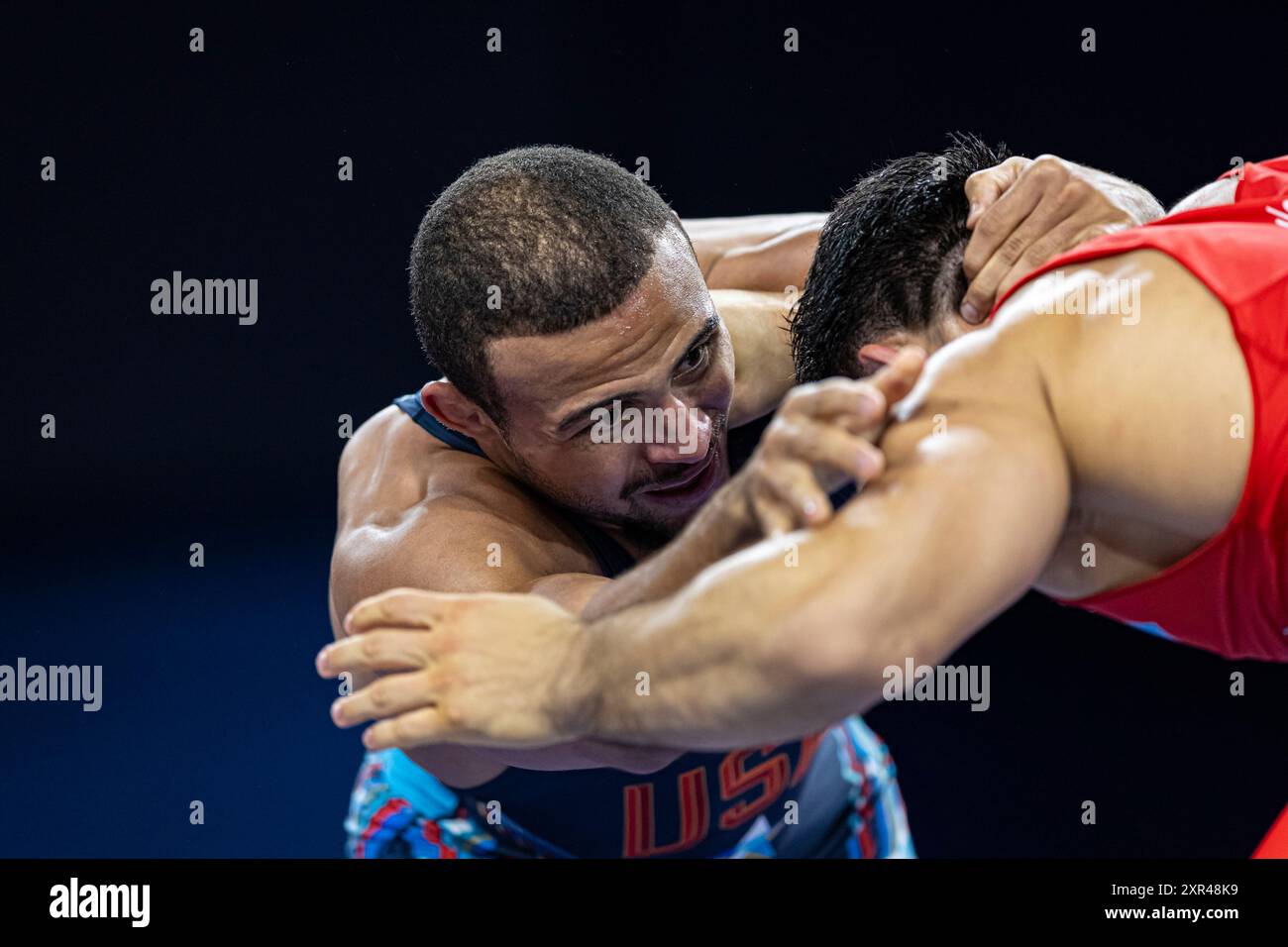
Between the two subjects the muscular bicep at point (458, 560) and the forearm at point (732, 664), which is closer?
the forearm at point (732, 664)

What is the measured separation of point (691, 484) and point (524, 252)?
1.27ft

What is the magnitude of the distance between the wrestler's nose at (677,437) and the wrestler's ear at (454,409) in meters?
0.25

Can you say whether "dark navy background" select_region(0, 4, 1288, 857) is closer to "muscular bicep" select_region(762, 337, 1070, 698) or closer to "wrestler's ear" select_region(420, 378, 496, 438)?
"wrestler's ear" select_region(420, 378, 496, 438)

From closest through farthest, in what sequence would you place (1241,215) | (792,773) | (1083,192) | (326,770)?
1. (1241,215)
2. (1083,192)
3. (792,773)
4. (326,770)

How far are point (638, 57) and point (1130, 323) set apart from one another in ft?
8.73

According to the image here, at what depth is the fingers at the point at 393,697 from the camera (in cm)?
115

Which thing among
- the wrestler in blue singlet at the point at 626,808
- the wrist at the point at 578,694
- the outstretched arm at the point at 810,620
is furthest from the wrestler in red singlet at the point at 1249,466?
the wrestler in blue singlet at the point at 626,808

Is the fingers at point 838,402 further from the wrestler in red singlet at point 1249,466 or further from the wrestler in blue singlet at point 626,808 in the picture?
the wrestler in blue singlet at point 626,808

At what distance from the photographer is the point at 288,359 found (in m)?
3.74

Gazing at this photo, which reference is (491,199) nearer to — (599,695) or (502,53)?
(599,695)

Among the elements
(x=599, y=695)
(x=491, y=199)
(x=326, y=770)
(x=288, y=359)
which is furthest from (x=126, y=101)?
(x=599, y=695)

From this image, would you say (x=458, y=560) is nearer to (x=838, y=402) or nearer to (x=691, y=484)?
(x=691, y=484)

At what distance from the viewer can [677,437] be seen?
181cm

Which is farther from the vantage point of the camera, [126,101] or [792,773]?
[126,101]
